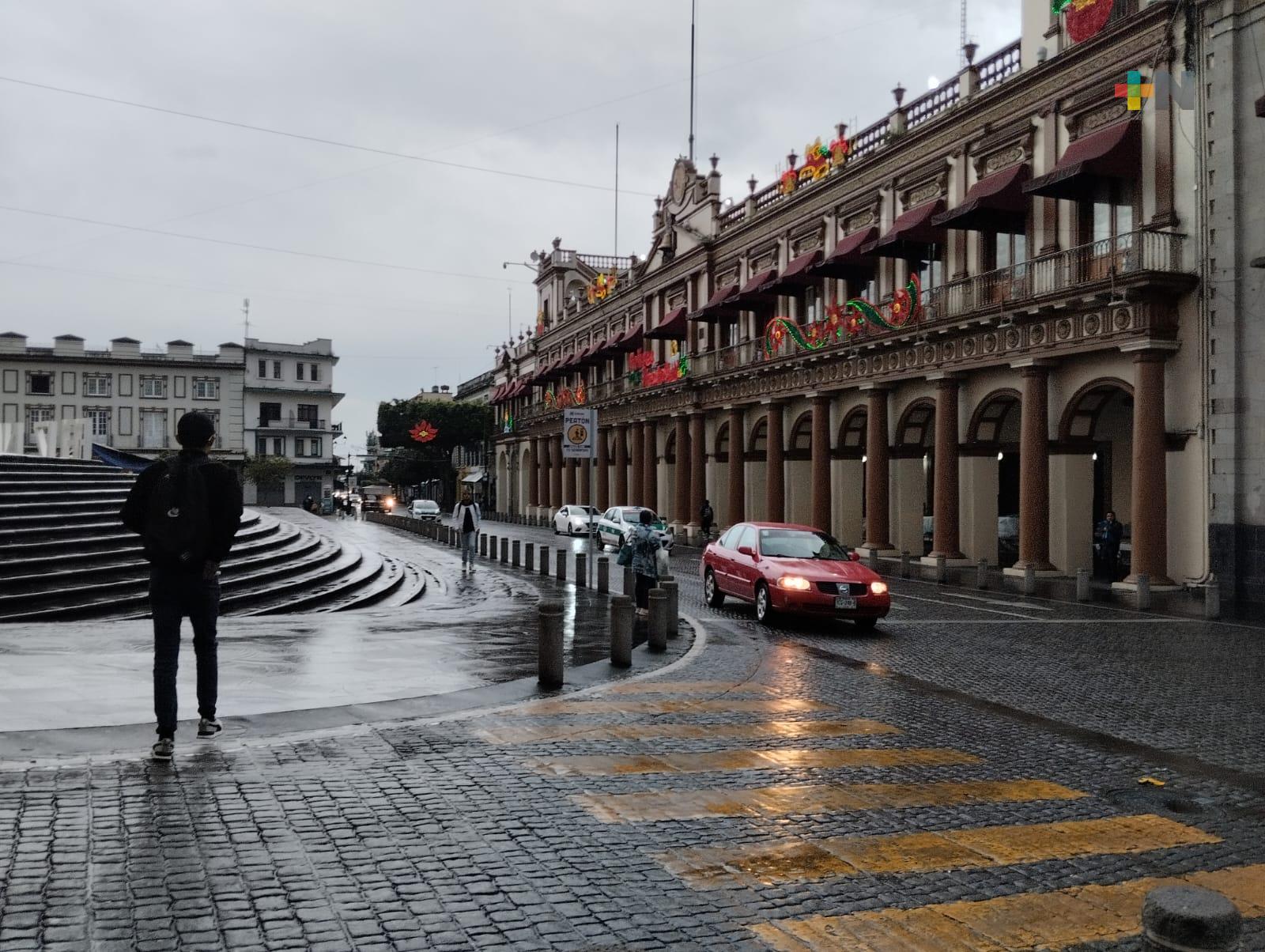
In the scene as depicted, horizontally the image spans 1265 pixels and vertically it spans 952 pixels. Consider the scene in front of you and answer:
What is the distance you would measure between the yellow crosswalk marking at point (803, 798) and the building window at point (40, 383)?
83.6 meters

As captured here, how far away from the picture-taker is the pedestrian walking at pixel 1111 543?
26.2 metres

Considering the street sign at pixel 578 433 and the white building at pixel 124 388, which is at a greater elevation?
the white building at pixel 124 388

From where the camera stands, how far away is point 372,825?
5.78m

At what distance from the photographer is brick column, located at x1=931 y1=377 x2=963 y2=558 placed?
95.0 feet

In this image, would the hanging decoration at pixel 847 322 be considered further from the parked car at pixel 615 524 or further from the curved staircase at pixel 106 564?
the curved staircase at pixel 106 564

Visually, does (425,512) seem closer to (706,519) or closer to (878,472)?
(706,519)

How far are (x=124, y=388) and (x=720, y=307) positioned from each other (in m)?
56.6

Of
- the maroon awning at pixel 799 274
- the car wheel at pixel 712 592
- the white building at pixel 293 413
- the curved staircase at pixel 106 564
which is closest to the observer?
the curved staircase at pixel 106 564

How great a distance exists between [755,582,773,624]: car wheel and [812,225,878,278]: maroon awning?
1771 centimetres

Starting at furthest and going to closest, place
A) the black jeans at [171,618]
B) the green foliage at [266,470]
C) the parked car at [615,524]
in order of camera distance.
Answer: the green foliage at [266,470]
the parked car at [615,524]
the black jeans at [171,618]

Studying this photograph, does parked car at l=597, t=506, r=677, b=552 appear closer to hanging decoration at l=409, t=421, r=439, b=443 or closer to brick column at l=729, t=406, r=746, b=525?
brick column at l=729, t=406, r=746, b=525

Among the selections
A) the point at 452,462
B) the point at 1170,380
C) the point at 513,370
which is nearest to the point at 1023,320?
the point at 1170,380

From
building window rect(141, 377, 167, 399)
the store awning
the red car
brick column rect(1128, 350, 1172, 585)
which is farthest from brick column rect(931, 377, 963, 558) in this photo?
building window rect(141, 377, 167, 399)

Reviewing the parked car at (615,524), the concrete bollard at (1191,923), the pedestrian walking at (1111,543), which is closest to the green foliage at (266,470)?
the parked car at (615,524)
